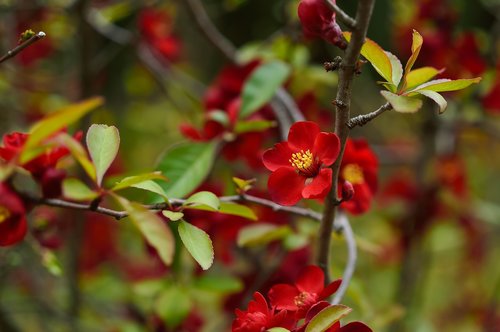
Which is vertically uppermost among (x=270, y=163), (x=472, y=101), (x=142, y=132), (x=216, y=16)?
(x=270, y=163)

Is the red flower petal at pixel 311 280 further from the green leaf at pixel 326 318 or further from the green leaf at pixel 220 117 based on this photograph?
the green leaf at pixel 220 117

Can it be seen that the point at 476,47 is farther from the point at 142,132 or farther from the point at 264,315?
the point at 142,132

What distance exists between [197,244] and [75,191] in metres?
0.12

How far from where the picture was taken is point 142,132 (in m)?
1.98

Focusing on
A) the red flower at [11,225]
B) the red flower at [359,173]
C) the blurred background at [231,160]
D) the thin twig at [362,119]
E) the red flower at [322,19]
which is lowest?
the blurred background at [231,160]

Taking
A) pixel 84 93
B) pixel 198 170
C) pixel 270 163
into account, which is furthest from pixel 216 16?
pixel 270 163

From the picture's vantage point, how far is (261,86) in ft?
3.22

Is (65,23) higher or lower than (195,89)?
higher

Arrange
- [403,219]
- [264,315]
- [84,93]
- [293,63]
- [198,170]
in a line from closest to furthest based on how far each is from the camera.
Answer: [264,315] → [198,170] → [293,63] → [84,93] → [403,219]

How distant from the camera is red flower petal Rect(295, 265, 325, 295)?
62 centimetres

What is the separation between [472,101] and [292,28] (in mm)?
574

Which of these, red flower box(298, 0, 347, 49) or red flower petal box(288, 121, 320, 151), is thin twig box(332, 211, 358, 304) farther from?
red flower box(298, 0, 347, 49)

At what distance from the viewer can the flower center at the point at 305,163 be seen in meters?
0.59

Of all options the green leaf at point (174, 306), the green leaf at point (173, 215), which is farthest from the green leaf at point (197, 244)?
the green leaf at point (174, 306)
